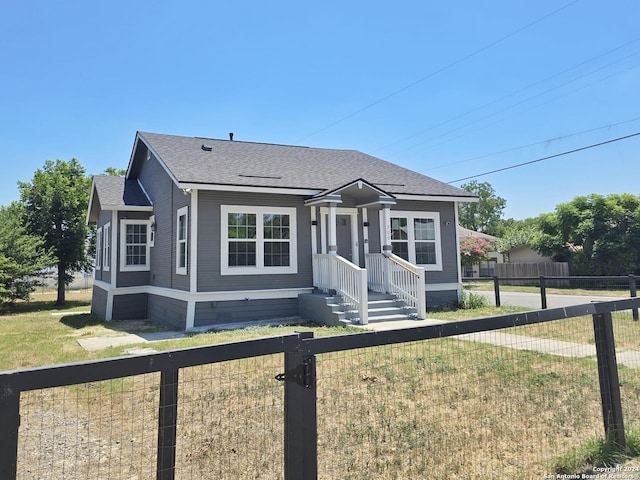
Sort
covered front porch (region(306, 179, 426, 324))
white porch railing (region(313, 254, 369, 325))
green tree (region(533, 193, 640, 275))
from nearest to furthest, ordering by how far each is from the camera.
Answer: white porch railing (region(313, 254, 369, 325))
covered front porch (region(306, 179, 426, 324))
green tree (region(533, 193, 640, 275))

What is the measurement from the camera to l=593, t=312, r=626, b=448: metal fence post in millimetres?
3273

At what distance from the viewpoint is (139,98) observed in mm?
17609

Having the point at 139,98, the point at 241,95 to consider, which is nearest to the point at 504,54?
the point at 241,95

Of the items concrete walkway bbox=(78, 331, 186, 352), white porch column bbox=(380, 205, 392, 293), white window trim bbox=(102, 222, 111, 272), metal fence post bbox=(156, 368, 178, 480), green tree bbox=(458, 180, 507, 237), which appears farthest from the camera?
green tree bbox=(458, 180, 507, 237)

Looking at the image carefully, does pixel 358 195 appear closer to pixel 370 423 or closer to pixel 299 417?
pixel 370 423

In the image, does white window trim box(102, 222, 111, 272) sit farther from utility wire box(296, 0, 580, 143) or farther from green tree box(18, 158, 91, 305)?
utility wire box(296, 0, 580, 143)

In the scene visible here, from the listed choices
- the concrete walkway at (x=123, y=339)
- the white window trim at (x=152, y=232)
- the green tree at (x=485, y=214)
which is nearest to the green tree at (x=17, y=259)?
the white window trim at (x=152, y=232)

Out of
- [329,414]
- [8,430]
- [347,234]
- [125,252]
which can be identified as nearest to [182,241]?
[125,252]

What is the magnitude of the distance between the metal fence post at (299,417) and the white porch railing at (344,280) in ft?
26.1

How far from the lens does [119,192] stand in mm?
15141

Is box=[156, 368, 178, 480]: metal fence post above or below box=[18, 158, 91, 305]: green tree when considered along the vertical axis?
below

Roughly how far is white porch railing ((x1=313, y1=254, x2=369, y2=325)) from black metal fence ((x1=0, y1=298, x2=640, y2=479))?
4.39 meters

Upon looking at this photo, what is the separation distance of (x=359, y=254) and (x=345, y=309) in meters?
2.73

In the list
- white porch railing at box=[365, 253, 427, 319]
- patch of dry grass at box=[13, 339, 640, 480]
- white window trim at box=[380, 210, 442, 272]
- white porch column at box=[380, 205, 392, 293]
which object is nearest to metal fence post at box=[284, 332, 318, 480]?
patch of dry grass at box=[13, 339, 640, 480]
